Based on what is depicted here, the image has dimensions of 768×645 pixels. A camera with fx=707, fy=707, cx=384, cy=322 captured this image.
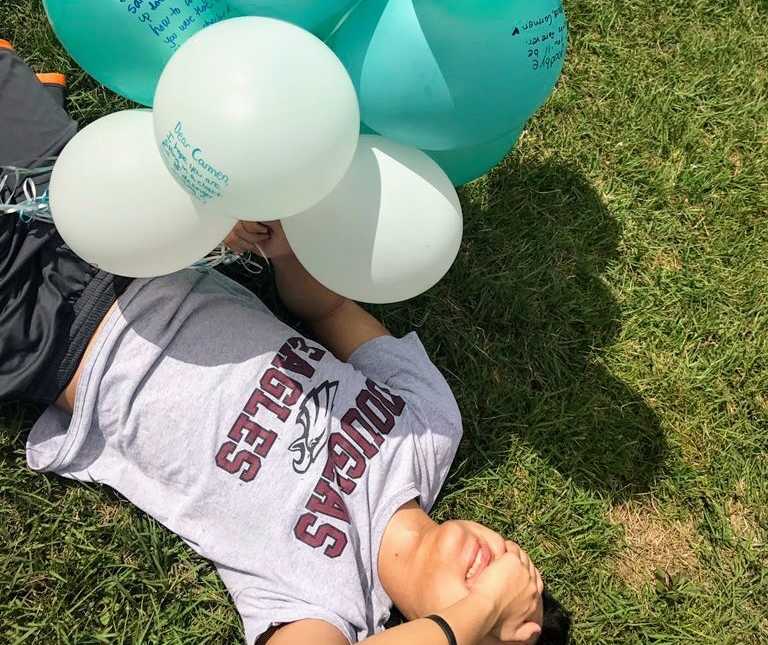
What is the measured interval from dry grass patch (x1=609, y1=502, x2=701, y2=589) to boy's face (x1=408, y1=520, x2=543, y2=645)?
60 centimetres

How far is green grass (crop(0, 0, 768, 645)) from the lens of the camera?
1945mm

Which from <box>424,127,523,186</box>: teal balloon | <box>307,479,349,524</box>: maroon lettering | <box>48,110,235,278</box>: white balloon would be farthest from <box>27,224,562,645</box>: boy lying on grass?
<box>424,127,523,186</box>: teal balloon

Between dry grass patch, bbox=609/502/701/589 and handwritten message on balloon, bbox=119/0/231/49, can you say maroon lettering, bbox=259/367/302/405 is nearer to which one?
handwritten message on balloon, bbox=119/0/231/49

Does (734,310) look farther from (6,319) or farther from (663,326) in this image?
(6,319)

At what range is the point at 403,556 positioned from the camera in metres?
1.76

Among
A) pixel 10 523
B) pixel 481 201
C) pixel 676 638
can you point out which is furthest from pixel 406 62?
pixel 676 638

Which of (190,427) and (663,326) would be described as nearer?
(190,427)

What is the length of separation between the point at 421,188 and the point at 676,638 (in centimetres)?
160

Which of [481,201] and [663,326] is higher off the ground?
[481,201]

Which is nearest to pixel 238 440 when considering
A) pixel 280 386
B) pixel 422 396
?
pixel 280 386

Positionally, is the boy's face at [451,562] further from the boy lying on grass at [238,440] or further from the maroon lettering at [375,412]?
the maroon lettering at [375,412]

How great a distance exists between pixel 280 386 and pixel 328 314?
1.07 ft

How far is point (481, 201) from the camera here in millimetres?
2332

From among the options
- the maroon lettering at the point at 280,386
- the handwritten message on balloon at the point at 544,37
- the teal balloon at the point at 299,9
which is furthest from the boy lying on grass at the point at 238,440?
the handwritten message on balloon at the point at 544,37
